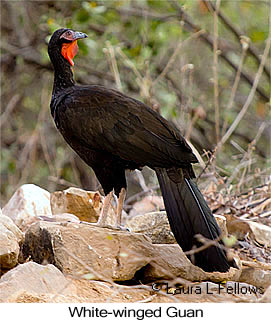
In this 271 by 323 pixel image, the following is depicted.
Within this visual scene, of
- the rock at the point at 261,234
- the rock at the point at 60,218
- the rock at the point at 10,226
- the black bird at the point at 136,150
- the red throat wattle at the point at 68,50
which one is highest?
the red throat wattle at the point at 68,50

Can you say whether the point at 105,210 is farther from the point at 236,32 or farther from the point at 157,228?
the point at 236,32

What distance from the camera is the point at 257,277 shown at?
401 cm

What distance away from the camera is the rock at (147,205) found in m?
5.59

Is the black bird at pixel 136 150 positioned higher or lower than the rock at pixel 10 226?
higher

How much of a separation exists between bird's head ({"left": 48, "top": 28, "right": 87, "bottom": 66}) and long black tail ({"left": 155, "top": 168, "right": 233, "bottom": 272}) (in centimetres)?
131

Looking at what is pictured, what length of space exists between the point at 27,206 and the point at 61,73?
1064 mm

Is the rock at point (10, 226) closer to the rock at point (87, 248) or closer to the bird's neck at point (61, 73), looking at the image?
the rock at point (87, 248)

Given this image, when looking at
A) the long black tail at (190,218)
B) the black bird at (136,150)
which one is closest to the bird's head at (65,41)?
the black bird at (136,150)

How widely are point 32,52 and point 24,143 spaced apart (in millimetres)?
1513

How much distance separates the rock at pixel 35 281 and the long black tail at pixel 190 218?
0.75 m

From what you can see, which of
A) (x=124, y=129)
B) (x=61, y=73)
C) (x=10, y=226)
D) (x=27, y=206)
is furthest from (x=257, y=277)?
(x=61, y=73)

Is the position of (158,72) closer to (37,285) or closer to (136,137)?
(136,137)

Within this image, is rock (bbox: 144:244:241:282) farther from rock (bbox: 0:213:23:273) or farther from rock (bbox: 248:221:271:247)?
rock (bbox: 0:213:23:273)

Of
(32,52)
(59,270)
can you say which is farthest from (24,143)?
(59,270)
